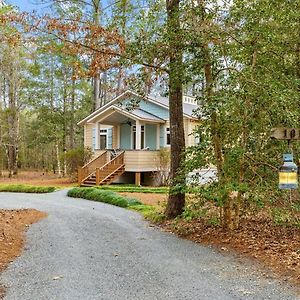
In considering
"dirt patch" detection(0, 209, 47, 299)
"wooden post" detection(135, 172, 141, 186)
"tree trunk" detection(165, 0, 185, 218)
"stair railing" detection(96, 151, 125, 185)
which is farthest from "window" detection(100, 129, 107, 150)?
"tree trunk" detection(165, 0, 185, 218)

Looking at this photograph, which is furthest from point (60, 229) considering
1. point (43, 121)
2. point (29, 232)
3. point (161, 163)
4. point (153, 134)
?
point (43, 121)

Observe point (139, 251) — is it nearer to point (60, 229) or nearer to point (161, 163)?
point (60, 229)

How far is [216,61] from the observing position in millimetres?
7324

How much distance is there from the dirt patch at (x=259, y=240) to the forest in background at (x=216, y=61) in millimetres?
448

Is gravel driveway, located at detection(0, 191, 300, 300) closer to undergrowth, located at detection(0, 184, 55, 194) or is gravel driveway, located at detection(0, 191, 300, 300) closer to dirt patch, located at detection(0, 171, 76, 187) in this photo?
undergrowth, located at detection(0, 184, 55, 194)

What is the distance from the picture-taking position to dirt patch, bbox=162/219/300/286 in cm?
535

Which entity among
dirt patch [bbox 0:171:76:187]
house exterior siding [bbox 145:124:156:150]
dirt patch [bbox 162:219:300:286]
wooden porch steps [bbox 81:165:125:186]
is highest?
house exterior siding [bbox 145:124:156:150]

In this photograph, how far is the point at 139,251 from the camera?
642 cm

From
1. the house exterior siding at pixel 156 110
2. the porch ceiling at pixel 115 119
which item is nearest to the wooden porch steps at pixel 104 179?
the porch ceiling at pixel 115 119

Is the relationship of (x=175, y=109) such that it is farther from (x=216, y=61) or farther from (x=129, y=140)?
(x=129, y=140)

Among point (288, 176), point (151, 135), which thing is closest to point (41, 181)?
point (151, 135)

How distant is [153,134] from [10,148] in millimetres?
13042

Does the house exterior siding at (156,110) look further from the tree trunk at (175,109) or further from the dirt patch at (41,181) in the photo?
the tree trunk at (175,109)

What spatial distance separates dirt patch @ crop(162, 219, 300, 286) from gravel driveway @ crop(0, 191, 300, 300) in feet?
0.96
